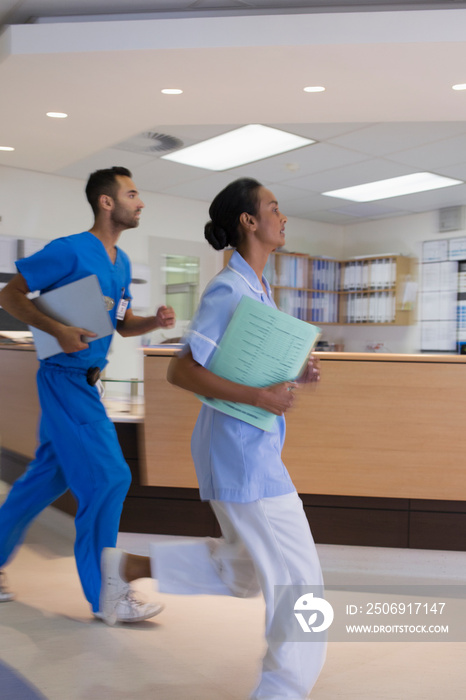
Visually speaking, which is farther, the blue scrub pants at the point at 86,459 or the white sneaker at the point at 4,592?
the white sneaker at the point at 4,592

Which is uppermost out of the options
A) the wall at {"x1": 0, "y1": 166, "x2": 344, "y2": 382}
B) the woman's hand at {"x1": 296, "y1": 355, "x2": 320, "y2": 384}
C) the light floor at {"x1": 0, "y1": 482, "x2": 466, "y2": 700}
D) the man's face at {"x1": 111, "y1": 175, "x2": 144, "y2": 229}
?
the wall at {"x1": 0, "y1": 166, "x2": 344, "y2": 382}

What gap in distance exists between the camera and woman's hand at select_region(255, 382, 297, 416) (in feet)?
4.91

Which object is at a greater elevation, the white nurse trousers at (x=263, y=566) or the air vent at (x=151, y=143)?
the air vent at (x=151, y=143)

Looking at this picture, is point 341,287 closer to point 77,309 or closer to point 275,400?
point 77,309

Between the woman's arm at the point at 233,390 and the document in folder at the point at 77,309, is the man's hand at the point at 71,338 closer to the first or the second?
the document in folder at the point at 77,309

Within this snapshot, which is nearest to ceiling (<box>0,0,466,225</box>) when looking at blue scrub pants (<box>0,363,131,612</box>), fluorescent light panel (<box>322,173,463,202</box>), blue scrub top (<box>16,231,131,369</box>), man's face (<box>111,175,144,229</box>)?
fluorescent light panel (<box>322,173,463,202</box>)

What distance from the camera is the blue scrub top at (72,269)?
2.34 metres

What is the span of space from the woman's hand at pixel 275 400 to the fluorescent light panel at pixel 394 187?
545cm

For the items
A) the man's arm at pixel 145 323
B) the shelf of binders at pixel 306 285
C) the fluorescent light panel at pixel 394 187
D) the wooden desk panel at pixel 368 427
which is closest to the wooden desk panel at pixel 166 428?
the wooden desk panel at pixel 368 427

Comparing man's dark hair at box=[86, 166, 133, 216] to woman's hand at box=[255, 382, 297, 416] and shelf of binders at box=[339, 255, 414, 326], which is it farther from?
shelf of binders at box=[339, 255, 414, 326]

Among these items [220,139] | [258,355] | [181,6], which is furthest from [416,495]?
[220,139]

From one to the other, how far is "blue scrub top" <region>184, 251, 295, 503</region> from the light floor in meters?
0.67

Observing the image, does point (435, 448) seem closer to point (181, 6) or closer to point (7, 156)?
point (181, 6)

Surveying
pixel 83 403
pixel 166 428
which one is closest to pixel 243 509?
pixel 83 403
